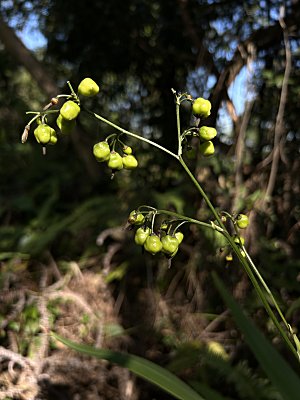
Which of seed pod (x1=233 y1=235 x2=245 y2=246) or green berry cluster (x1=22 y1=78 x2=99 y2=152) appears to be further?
seed pod (x1=233 y1=235 x2=245 y2=246)

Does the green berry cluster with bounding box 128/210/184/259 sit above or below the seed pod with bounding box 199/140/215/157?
below

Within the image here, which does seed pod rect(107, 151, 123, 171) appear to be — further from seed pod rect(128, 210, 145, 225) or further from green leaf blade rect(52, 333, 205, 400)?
green leaf blade rect(52, 333, 205, 400)

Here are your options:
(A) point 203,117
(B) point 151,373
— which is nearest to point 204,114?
(A) point 203,117

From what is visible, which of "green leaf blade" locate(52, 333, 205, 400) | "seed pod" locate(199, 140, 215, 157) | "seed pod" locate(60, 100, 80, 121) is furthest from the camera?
"green leaf blade" locate(52, 333, 205, 400)

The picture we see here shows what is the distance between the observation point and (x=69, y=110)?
2.73ft

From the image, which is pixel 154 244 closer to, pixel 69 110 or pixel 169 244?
pixel 169 244

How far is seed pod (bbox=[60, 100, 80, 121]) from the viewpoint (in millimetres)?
832

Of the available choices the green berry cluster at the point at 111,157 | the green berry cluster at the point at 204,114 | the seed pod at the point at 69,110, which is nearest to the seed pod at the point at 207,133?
the green berry cluster at the point at 204,114

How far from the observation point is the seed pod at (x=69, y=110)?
2.73ft

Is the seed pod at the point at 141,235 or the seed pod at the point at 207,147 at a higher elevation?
the seed pod at the point at 207,147

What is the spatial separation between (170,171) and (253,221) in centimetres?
86

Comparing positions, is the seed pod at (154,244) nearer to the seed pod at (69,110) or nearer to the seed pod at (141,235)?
the seed pod at (141,235)

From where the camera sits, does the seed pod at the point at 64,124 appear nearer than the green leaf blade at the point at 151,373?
Yes

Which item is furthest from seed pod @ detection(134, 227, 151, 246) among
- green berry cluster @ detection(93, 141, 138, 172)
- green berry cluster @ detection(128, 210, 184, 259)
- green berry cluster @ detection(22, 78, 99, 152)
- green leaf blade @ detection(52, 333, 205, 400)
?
green leaf blade @ detection(52, 333, 205, 400)
